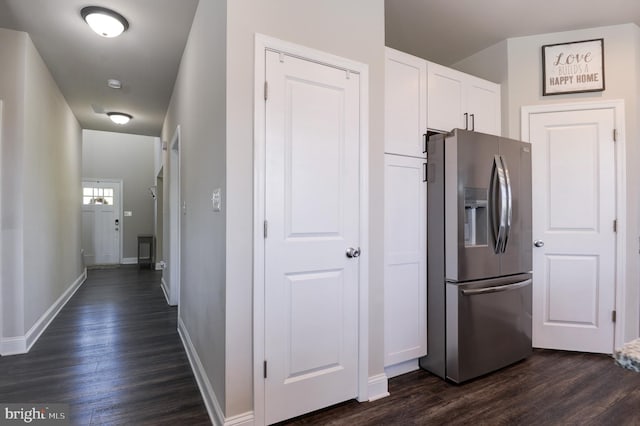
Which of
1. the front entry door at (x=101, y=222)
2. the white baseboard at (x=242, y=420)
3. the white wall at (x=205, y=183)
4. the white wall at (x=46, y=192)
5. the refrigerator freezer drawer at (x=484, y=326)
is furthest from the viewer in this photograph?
the front entry door at (x=101, y=222)

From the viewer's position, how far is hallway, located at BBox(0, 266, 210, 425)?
76.7 inches

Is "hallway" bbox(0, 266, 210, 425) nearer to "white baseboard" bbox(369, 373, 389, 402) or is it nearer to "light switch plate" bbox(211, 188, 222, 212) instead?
"white baseboard" bbox(369, 373, 389, 402)

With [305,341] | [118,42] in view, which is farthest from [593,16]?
[118,42]

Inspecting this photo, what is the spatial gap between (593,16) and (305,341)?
350 cm

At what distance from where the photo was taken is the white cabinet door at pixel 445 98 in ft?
8.37

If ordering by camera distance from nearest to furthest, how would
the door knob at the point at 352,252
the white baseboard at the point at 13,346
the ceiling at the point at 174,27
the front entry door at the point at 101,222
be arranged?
the door knob at the point at 352,252 < the ceiling at the point at 174,27 < the white baseboard at the point at 13,346 < the front entry door at the point at 101,222

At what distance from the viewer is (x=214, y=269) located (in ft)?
6.25

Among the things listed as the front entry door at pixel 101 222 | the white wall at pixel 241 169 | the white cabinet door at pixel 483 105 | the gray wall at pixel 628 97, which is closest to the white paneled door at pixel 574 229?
the gray wall at pixel 628 97

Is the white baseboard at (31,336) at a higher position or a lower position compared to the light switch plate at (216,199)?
lower

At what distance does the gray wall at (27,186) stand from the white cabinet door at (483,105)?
12.8 ft

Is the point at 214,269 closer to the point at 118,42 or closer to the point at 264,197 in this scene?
the point at 264,197

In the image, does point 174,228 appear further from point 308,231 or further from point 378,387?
point 378,387

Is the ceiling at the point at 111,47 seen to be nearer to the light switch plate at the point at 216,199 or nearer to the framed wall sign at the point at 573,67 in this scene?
the light switch plate at the point at 216,199

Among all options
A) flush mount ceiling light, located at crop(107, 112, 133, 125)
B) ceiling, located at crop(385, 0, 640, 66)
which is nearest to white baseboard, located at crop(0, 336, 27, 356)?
flush mount ceiling light, located at crop(107, 112, 133, 125)
